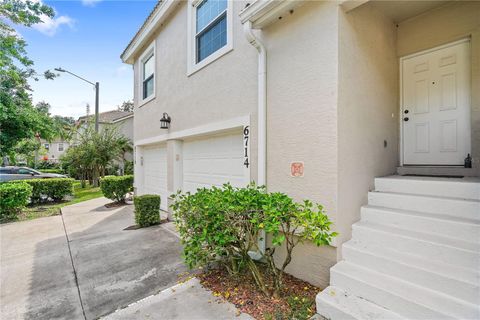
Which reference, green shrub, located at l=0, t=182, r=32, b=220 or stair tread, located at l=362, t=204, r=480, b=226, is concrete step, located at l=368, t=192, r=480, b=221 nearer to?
stair tread, located at l=362, t=204, r=480, b=226

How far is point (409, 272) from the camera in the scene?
Result: 7.71 feet

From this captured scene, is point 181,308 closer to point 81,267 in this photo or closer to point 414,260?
point 81,267

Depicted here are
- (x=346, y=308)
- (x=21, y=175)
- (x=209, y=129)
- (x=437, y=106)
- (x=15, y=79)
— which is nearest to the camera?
(x=346, y=308)

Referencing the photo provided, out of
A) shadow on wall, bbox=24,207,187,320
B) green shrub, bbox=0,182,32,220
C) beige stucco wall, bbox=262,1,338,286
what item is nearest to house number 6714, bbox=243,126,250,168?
beige stucco wall, bbox=262,1,338,286

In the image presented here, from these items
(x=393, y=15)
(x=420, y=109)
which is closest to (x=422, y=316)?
(x=420, y=109)

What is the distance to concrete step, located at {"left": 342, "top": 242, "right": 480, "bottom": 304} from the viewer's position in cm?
202

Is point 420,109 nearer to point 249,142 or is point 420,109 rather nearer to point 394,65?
point 394,65

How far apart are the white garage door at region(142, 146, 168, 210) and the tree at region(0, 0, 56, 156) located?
5.65 metres

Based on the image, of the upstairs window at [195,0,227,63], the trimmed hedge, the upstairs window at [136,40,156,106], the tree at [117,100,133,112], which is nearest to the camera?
the upstairs window at [195,0,227,63]

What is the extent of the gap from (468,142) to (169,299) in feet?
16.5

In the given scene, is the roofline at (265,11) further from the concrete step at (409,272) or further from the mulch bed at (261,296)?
the mulch bed at (261,296)

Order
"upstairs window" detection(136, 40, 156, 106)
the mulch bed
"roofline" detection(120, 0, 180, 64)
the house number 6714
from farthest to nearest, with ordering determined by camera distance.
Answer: "upstairs window" detection(136, 40, 156, 106), "roofline" detection(120, 0, 180, 64), the house number 6714, the mulch bed

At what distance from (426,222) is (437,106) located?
2.45 m

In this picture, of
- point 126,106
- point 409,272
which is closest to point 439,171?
point 409,272
